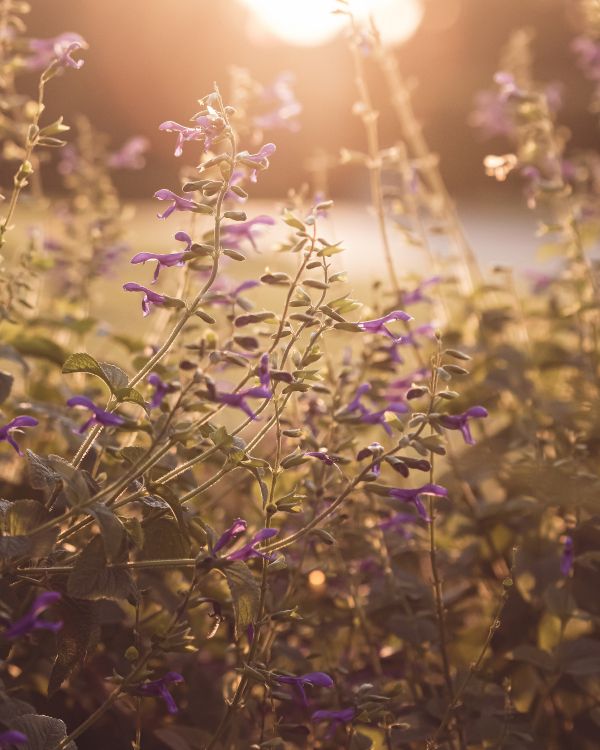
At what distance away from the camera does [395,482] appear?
10.3 ft

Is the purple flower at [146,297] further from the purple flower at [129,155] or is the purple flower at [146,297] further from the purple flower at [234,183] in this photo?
the purple flower at [129,155]

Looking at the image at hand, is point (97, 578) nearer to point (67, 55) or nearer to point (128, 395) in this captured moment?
point (128, 395)

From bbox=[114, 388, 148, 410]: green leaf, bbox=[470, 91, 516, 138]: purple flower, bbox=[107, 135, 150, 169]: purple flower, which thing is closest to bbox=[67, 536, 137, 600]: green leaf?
bbox=[114, 388, 148, 410]: green leaf

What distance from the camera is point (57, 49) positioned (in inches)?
78.8

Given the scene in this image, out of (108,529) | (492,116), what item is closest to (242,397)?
(108,529)

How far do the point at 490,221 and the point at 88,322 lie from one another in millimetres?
16810

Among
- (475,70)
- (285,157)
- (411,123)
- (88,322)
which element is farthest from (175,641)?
(475,70)

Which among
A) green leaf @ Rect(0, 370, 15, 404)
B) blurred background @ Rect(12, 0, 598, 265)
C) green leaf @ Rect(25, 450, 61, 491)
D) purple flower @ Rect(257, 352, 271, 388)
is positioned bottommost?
green leaf @ Rect(25, 450, 61, 491)

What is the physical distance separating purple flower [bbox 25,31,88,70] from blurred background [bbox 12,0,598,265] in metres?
14.7

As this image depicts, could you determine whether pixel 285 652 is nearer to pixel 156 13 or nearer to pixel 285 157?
pixel 285 157

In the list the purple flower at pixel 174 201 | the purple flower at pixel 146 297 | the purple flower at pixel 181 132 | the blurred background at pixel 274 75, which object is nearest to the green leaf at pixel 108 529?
the purple flower at pixel 146 297

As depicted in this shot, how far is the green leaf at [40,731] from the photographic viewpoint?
1.51 m

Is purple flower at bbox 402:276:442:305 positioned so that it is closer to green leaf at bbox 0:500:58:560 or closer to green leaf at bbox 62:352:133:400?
green leaf at bbox 62:352:133:400

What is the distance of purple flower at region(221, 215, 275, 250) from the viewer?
2.23 m
